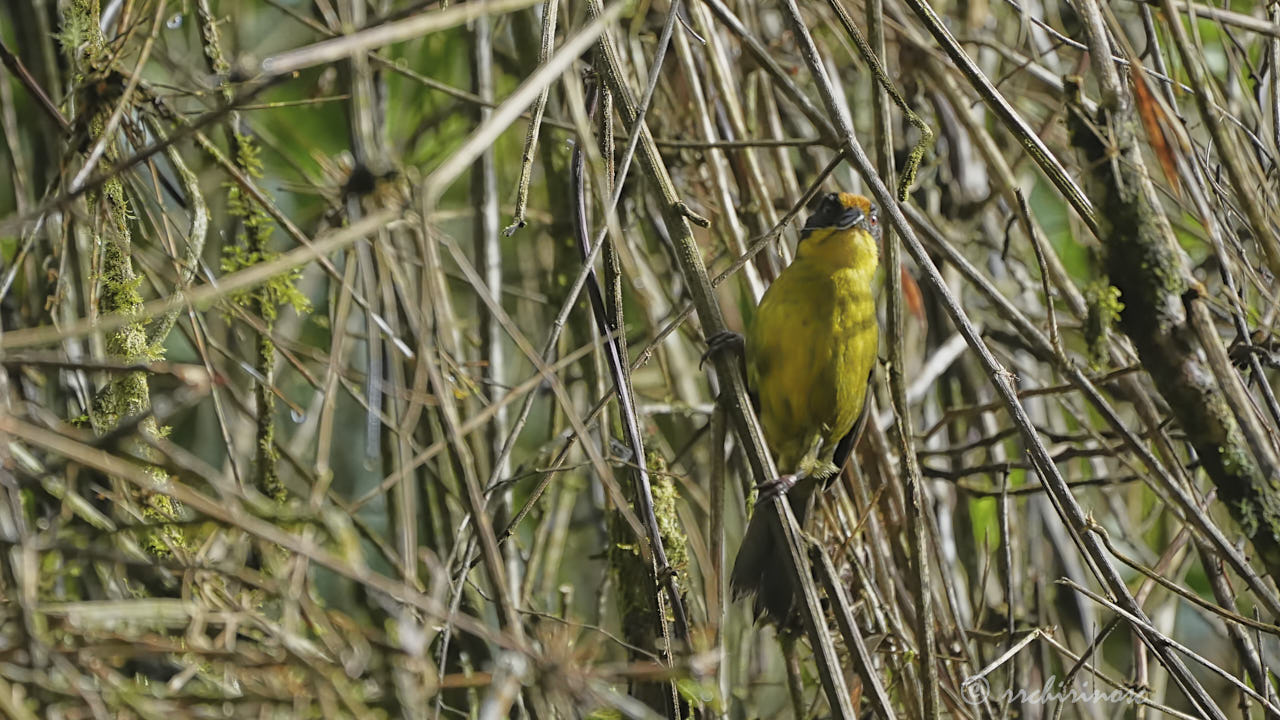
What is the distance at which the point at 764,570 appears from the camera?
3.13 m

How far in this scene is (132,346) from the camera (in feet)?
7.35

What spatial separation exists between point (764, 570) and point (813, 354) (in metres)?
0.65

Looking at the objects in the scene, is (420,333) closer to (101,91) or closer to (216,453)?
(101,91)

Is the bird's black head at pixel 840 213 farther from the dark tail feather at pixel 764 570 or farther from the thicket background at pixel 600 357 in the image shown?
the dark tail feather at pixel 764 570

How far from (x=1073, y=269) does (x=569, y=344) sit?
7.00ft

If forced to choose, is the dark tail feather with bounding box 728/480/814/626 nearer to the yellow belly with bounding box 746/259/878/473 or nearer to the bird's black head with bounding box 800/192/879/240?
A: the yellow belly with bounding box 746/259/878/473

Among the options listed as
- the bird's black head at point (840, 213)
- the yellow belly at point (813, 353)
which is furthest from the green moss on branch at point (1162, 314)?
the bird's black head at point (840, 213)

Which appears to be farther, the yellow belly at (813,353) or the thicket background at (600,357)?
the yellow belly at (813,353)

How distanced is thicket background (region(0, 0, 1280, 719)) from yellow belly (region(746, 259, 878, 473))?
18 cm

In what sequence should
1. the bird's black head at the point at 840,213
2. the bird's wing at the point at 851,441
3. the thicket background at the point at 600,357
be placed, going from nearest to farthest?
the thicket background at the point at 600,357, the bird's wing at the point at 851,441, the bird's black head at the point at 840,213

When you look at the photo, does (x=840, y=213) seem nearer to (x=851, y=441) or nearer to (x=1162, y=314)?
(x=851, y=441)

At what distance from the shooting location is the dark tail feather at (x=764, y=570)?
302 cm

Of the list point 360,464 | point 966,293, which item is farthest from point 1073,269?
point 360,464

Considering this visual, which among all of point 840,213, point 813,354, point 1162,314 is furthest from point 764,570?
point 1162,314
